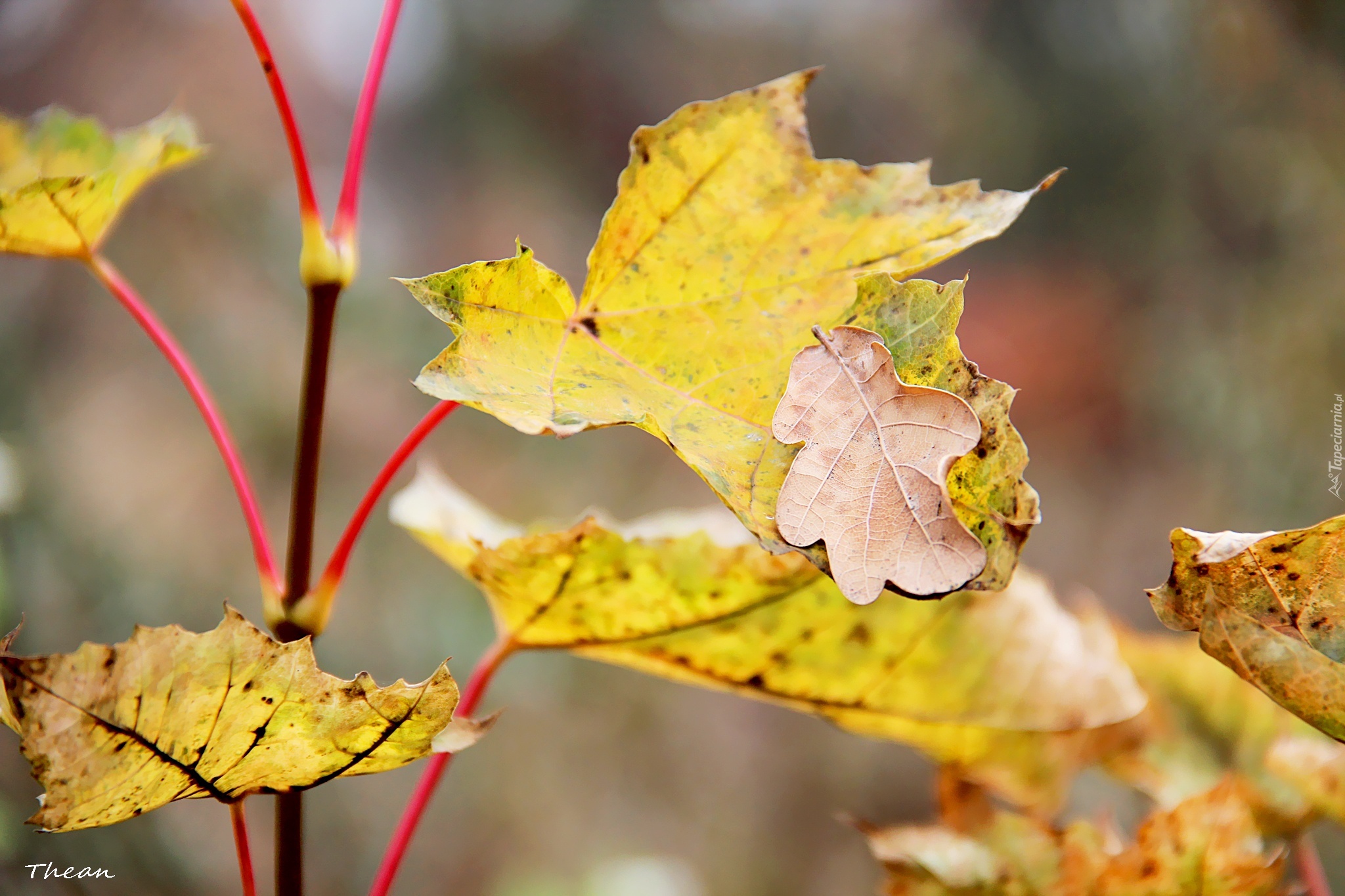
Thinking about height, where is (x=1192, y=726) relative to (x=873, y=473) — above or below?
below

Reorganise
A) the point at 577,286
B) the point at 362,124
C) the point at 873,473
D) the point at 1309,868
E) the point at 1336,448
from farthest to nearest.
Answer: the point at 577,286 → the point at 1336,448 → the point at 1309,868 → the point at 362,124 → the point at 873,473

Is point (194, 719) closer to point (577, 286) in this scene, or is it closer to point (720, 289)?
point (720, 289)

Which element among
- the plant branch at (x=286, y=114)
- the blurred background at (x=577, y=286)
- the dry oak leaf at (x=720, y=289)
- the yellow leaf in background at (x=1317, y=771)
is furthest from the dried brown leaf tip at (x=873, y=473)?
the blurred background at (x=577, y=286)

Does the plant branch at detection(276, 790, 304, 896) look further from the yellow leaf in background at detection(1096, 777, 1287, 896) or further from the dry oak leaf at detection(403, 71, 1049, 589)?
the yellow leaf in background at detection(1096, 777, 1287, 896)

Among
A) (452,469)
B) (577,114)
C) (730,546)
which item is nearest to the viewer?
(730,546)

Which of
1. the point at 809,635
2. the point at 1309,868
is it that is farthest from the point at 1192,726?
the point at 809,635

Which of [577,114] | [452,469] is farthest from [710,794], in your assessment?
[577,114]

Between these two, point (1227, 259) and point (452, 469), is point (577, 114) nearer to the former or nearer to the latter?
point (452, 469)
